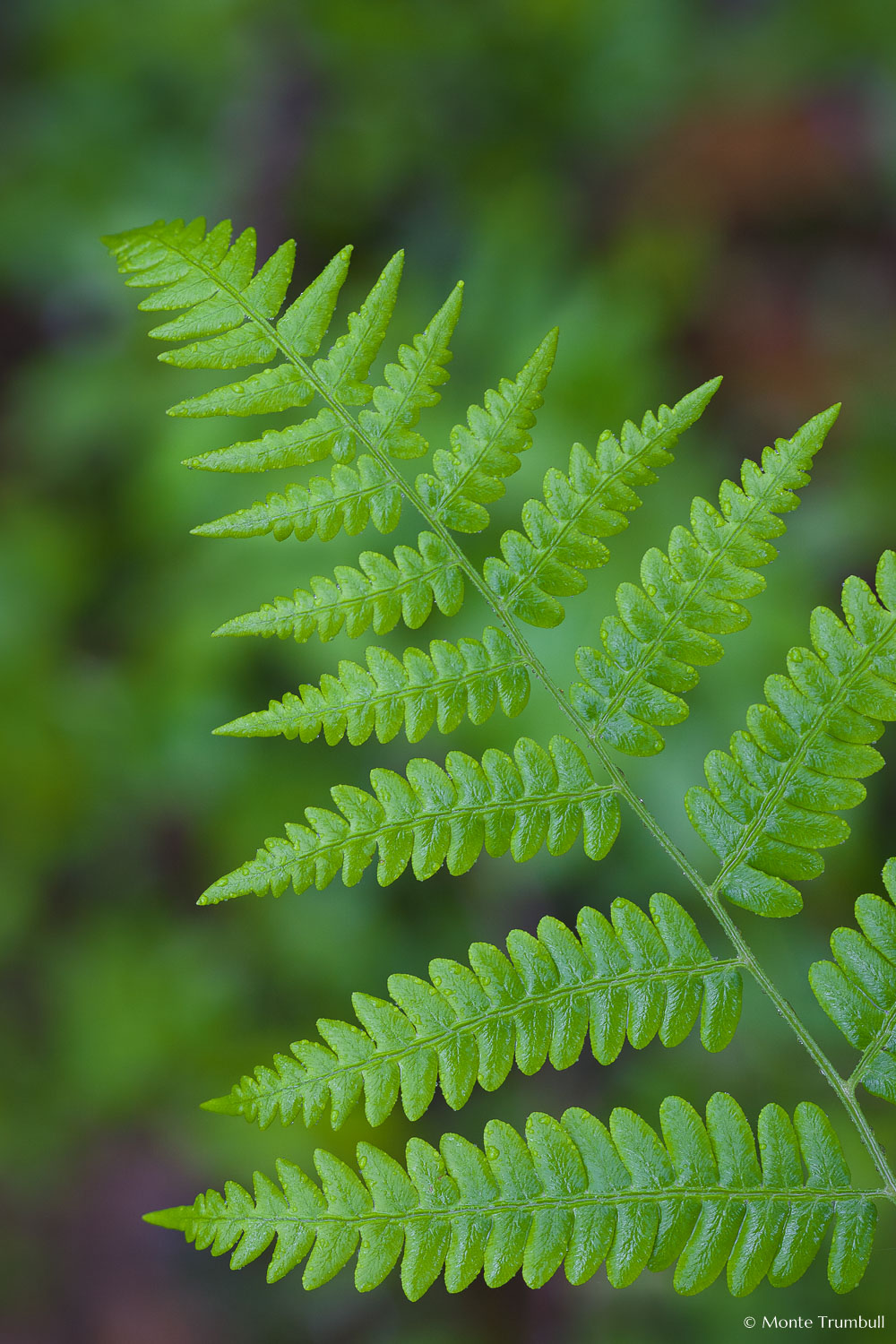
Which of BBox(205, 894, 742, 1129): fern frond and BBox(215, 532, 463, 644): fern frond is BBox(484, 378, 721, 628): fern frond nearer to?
BBox(215, 532, 463, 644): fern frond

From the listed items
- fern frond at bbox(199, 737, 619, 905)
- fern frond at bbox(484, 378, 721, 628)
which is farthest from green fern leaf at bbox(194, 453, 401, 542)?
fern frond at bbox(199, 737, 619, 905)

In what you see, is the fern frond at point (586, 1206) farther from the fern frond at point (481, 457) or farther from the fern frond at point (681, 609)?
the fern frond at point (481, 457)

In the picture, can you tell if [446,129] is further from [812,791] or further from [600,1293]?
[600,1293]

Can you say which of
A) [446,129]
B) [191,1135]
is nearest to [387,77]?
[446,129]
